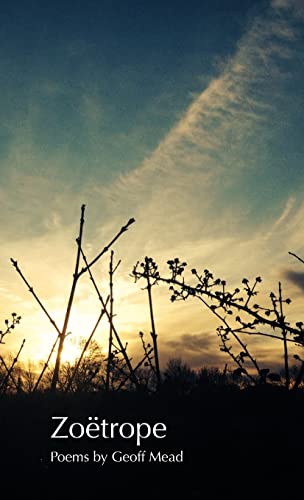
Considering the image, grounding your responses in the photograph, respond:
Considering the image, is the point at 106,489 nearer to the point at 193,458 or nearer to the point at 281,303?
the point at 193,458

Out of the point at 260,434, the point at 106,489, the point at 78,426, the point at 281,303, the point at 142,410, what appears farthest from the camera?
the point at 281,303

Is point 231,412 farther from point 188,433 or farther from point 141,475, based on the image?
point 141,475

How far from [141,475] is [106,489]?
0.18 meters

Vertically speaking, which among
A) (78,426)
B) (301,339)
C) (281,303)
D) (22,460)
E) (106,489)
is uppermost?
(281,303)

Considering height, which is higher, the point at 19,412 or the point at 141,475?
the point at 19,412

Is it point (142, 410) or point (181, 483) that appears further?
point (142, 410)

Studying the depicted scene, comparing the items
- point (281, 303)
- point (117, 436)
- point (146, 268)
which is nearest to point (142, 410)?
point (117, 436)

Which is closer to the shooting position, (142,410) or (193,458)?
(193,458)

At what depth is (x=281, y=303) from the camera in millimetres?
3969

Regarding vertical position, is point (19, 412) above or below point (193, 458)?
above

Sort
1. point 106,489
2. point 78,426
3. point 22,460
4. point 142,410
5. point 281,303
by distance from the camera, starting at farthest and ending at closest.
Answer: point 281,303 < point 142,410 < point 78,426 < point 22,460 < point 106,489

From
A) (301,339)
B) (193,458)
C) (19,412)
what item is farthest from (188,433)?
(301,339)

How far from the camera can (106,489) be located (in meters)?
1.69

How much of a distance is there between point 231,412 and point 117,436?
73 centimetres
